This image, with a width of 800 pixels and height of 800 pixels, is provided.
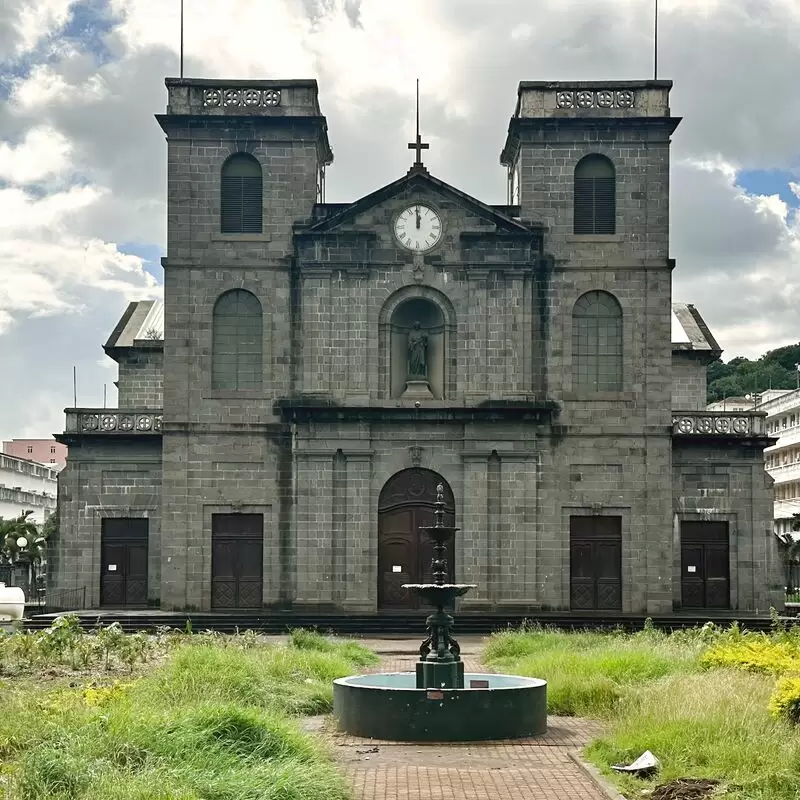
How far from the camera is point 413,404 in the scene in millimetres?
40219

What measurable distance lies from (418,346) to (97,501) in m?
10.9

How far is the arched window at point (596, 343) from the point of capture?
40.8 metres

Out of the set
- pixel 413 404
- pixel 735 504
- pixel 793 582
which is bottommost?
pixel 793 582

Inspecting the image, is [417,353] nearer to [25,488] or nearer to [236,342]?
[236,342]

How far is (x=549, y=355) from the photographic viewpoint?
40594 millimetres

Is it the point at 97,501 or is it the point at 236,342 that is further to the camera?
the point at 97,501

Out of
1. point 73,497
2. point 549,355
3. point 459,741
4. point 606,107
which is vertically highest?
point 606,107

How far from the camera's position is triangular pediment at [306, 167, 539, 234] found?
4062 centimetres

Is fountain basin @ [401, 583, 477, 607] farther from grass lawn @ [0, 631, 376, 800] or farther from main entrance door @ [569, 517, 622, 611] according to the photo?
main entrance door @ [569, 517, 622, 611]

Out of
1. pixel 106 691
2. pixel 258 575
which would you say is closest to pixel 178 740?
pixel 106 691

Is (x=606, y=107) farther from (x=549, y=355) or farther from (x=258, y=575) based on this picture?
(x=258, y=575)

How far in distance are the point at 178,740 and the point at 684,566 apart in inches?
1158

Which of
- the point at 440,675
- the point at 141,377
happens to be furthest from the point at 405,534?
the point at 440,675

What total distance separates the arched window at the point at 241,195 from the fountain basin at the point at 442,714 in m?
24.8
